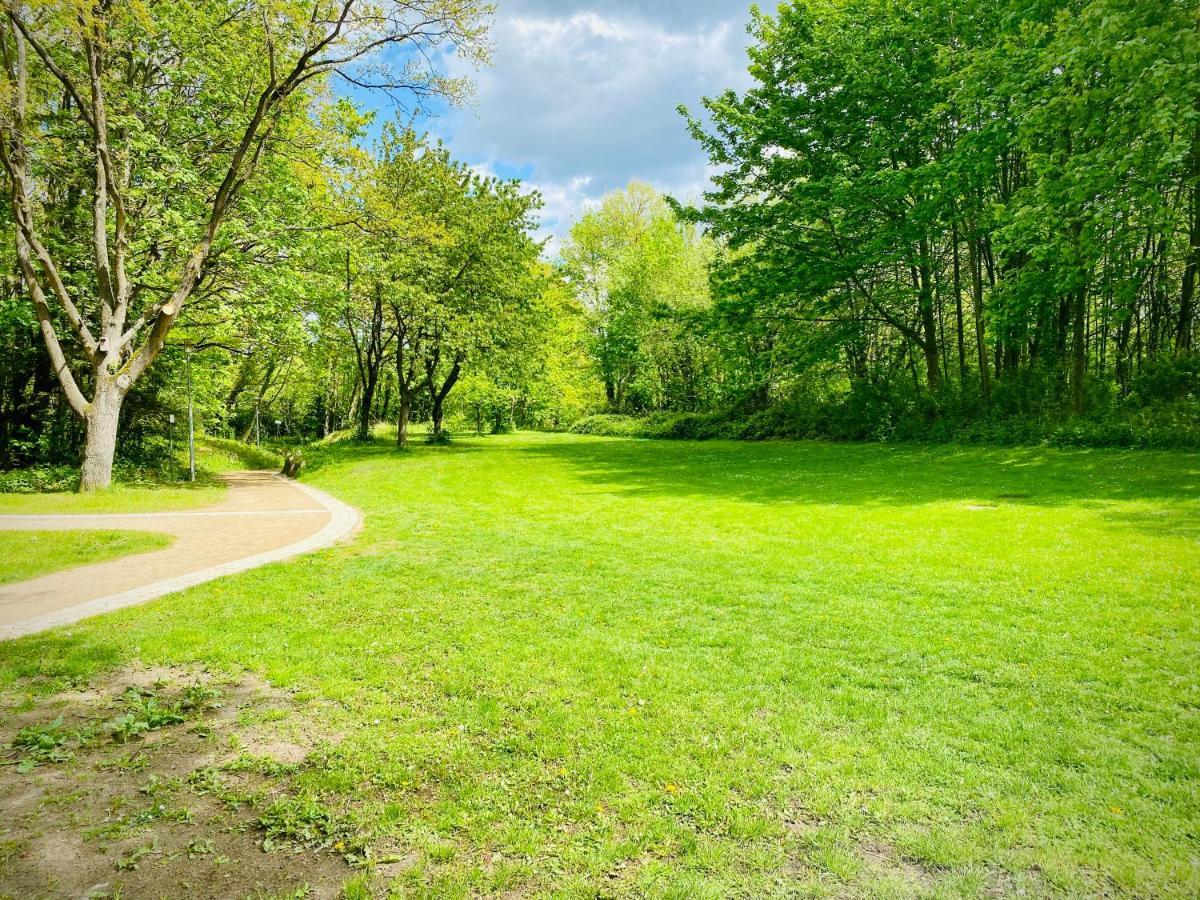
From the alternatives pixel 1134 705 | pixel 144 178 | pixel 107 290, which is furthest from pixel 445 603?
pixel 144 178

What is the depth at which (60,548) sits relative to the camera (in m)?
8.80

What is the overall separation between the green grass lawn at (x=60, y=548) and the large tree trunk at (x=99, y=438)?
17.5 feet

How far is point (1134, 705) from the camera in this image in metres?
4.10

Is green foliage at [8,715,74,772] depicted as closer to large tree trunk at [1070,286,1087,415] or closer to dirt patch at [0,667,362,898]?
dirt patch at [0,667,362,898]

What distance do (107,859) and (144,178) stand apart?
1908 centimetres

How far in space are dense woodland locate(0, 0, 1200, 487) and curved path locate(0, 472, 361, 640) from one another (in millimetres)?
3987

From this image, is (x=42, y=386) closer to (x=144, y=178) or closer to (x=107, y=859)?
(x=144, y=178)

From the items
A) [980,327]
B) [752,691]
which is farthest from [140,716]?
[980,327]

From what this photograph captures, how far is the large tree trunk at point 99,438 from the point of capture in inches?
547

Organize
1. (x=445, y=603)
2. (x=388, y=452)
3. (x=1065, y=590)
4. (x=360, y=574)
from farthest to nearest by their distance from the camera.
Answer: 1. (x=388, y=452)
2. (x=360, y=574)
3. (x=445, y=603)
4. (x=1065, y=590)

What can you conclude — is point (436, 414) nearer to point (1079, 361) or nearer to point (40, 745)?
point (1079, 361)

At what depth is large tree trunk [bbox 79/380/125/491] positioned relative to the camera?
1388cm

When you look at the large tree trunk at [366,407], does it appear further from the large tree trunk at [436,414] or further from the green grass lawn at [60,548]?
the green grass lawn at [60,548]

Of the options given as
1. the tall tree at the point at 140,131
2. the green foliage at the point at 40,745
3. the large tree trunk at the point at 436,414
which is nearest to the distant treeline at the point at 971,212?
the tall tree at the point at 140,131
